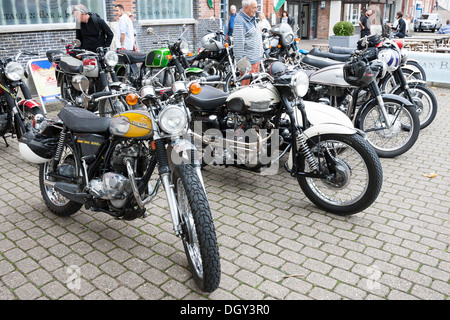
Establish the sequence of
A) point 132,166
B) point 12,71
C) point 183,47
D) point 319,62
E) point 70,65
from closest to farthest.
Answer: point 132,166 → point 12,71 → point 319,62 → point 70,65 → point 183,47

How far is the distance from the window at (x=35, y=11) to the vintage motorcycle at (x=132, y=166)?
8.71 metres

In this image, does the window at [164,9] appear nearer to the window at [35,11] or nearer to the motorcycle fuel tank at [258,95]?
the window at [35,11]

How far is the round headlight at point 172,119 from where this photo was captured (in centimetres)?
286

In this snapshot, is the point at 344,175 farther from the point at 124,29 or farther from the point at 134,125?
the point at 124,29

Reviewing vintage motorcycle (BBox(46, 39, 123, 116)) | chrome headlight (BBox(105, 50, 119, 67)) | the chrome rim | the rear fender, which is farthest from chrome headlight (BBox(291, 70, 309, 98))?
chrome headlight (BBox(105, 50, 119, 67))

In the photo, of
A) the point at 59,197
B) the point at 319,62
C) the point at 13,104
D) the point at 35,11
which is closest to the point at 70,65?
the point at 13,104

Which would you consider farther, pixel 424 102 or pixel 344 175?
pixel 424 102

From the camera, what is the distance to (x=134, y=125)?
309cm

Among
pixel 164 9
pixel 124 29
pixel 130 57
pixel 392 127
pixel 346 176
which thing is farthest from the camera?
pixel 164 9

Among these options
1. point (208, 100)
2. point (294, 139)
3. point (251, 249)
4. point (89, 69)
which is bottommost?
point (251, 249)

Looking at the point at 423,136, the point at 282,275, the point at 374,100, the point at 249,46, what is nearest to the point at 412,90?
the point at 423,136

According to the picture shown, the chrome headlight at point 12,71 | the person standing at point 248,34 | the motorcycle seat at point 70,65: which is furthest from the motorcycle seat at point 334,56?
the chrome headlight at point 12,71

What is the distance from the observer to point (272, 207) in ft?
13.9

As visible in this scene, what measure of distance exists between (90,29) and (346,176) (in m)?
5.93
